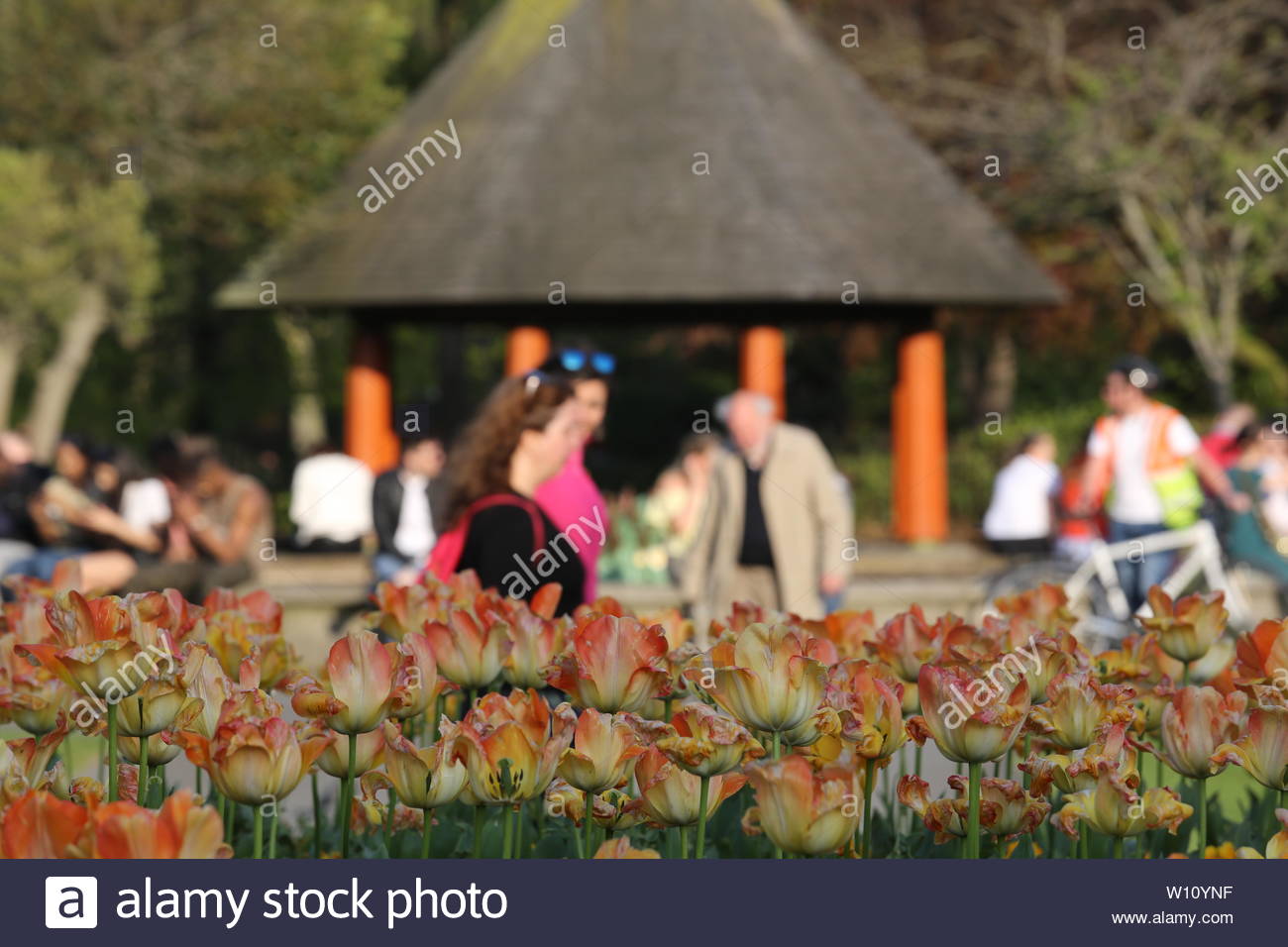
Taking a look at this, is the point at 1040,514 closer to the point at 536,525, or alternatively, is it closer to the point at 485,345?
the point at 536,525

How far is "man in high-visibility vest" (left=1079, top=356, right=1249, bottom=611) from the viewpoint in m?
10.2

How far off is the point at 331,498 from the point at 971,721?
13301mm

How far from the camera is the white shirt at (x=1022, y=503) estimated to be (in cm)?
1403

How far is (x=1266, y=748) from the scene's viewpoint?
222cm

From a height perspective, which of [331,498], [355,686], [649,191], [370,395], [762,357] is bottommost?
[355,686]

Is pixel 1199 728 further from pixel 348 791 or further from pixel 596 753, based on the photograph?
pixel 348 791

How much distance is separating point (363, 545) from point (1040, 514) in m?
5.91

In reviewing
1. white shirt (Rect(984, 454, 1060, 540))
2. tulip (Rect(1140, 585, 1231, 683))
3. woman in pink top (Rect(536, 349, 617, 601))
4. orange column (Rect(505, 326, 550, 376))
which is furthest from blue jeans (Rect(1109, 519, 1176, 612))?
tulip (Rect(1140, 585, 1231, 683))

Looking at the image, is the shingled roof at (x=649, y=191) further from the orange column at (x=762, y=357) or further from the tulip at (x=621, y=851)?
the tulip at (x=621, y=851)

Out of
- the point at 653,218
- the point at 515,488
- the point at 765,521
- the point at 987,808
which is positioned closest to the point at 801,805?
the point at 987,808

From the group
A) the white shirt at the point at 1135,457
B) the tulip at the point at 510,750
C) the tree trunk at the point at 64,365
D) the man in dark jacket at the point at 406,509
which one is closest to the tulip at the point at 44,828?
the tulip at the point at 510,750

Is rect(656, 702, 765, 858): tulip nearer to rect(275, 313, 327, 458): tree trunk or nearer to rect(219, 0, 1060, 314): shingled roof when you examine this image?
rect(219, 0, 1060, 314): shingled roof

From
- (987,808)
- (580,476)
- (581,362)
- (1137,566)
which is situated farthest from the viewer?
(1137,566)
